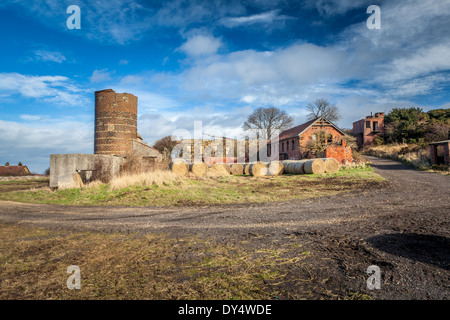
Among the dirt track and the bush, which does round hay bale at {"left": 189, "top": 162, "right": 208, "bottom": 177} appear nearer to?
the dirt track

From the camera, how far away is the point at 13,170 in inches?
1405

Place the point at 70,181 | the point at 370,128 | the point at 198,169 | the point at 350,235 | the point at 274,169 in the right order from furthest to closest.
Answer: the point at 370,128 → the point at 274,169 → the point at 198,169 → the point at 70,181 → the point at 350,235

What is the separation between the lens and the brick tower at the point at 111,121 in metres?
22.4

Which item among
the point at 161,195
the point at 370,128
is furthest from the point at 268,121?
the point at 161,195

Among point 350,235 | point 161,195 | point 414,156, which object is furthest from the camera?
point 414,156

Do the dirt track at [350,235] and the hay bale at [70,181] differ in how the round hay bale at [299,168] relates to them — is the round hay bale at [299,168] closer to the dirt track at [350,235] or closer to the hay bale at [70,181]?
the dirt track at [350,235]

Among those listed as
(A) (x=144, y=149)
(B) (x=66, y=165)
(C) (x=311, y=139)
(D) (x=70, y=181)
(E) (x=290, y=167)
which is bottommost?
(D) (x=70, y=181)

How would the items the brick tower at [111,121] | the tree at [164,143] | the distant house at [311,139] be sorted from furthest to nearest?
the tree at [164,143], the distant house at [311,139], the brick tower at [111,121]

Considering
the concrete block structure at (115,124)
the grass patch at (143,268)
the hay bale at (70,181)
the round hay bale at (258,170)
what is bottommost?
the grass patch at (143,268)

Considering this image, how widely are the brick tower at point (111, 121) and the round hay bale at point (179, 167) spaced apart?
19.4 feet

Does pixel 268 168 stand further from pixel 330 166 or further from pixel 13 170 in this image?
pixel 13 170

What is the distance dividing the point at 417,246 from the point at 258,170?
56.5 feet

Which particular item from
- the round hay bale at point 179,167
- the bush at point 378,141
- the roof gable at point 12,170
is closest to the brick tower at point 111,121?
the round hay bale at point 179,167
